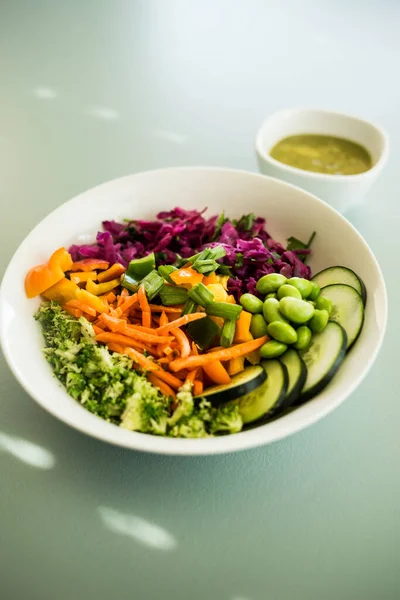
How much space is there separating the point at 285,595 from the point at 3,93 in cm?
443

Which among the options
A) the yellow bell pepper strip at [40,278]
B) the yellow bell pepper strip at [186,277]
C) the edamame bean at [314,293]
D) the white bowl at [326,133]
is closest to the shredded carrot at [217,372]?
the yellow bell pepper strip at [186,277]

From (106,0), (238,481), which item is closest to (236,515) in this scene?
(238,481)

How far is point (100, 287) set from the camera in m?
2.84

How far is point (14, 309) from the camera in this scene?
8.60ft

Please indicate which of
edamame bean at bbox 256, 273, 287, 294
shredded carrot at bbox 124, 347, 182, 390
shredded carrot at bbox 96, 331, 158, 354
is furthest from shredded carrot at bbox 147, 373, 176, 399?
edamame bean at bbox 256, 273, 287, 294

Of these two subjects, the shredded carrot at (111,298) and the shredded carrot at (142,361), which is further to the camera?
the shredded carrot at (111,298)

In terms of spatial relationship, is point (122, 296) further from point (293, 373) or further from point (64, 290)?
point (293, 373)

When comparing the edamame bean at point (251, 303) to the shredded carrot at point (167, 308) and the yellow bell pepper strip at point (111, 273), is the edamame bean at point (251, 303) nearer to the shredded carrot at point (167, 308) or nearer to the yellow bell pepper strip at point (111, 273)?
the shredded carrot at point (167, 308)

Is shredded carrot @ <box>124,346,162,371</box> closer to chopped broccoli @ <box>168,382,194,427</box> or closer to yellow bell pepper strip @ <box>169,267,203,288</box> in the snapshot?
chopped broccoli @ <box>168,382,194,427</box>

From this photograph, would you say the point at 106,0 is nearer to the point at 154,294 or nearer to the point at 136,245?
the point at 136,245

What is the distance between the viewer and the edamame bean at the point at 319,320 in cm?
250

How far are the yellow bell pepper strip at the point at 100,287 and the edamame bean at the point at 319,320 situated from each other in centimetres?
99

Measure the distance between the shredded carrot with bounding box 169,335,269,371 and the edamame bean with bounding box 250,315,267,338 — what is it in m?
0.09

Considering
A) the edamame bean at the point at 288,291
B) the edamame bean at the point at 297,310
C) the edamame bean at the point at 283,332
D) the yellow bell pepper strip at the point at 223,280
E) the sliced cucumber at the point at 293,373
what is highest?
the edamame bean at the point at 288,291
